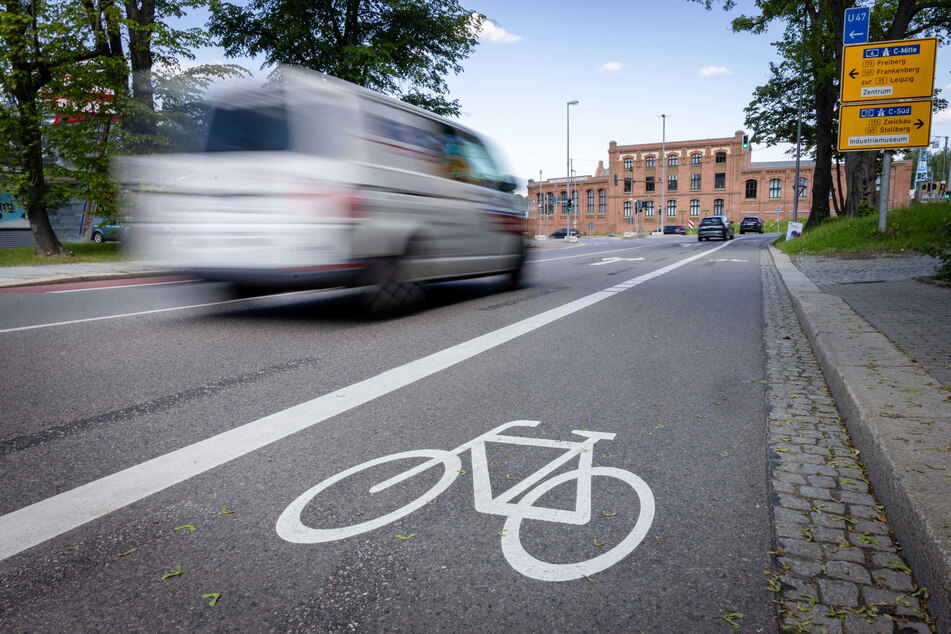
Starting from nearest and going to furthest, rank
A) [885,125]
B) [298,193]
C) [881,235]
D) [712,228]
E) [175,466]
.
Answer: [175,466]
[298,193]
[885,125]
[881,235]
[712,228]

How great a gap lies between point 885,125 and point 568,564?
17559 millimetres

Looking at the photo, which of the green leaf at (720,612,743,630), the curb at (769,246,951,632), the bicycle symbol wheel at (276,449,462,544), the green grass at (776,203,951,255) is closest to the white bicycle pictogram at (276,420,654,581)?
the bicycle symbol wheel at (276,449,462,544)

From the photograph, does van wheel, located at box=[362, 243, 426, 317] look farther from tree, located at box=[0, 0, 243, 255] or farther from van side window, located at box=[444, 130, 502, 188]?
tree, located at box=[0, 0, 243, 255]

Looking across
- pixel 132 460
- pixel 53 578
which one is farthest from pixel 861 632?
pixel 132 460

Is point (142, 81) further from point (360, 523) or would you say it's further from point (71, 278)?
point (360, 523)

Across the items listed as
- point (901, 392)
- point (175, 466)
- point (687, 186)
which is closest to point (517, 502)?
point (175, 466)

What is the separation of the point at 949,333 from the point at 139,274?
43.4 ft

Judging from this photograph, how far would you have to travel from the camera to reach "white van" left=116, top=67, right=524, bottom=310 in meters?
5.69

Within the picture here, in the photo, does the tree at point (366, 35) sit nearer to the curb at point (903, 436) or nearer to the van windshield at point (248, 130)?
the van windshield at point (248, 130)

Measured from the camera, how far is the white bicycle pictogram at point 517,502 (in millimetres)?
2033

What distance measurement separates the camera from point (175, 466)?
2.74 m

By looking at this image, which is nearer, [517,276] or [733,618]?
[733,618]

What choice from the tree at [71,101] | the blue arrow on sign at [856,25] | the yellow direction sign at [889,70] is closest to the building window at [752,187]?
the blue arrow on sign at [856,25]

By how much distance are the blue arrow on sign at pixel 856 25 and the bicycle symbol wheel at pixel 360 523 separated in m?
17.6
